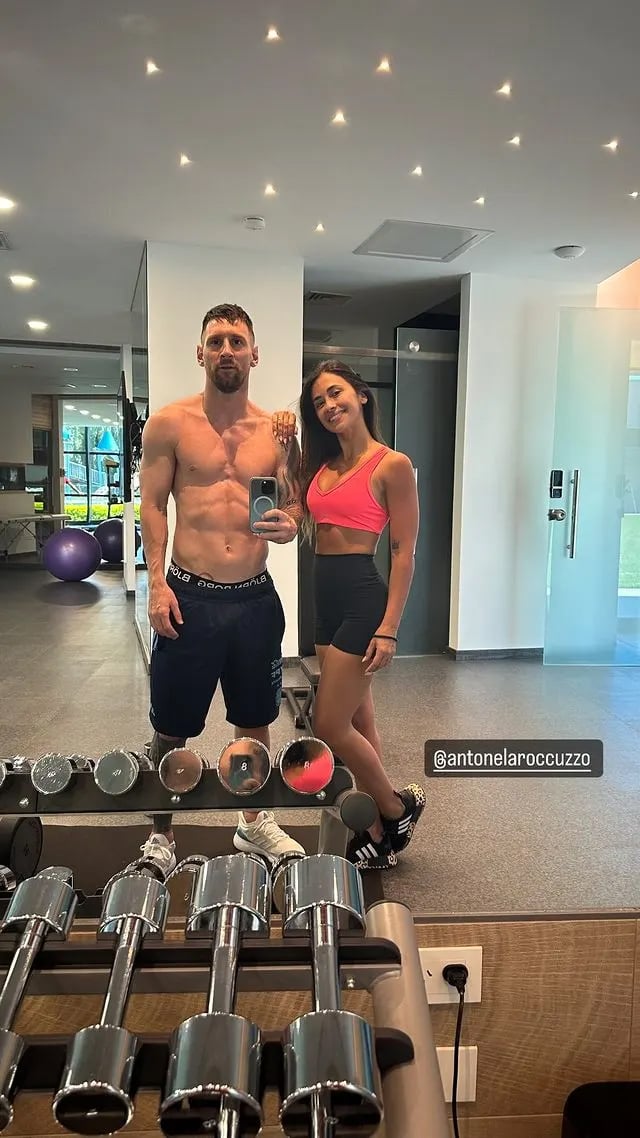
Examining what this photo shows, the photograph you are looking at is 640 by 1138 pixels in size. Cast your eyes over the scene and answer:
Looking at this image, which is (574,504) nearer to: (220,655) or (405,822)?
(405,822)

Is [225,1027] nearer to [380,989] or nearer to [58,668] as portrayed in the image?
[380,989]

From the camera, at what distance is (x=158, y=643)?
1.80m

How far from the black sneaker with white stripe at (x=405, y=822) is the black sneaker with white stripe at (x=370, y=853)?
0.02m

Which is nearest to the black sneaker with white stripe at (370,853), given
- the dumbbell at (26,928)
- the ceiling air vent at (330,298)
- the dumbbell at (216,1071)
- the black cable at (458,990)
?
the black cable at (458,990)

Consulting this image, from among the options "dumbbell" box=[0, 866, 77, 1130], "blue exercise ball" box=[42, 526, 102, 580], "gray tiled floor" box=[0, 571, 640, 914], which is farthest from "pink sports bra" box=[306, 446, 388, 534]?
"blue exercise ball" box=[42, 526, 102, 580]

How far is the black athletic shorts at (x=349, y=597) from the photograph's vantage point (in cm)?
177

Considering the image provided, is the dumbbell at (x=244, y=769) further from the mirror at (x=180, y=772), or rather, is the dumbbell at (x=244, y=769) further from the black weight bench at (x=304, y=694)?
the black weight bench at (x=304, y=694)

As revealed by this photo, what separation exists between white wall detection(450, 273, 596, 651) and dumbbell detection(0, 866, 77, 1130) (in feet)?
5.43

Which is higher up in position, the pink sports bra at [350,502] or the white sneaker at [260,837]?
the pink sports bra at [350,502]

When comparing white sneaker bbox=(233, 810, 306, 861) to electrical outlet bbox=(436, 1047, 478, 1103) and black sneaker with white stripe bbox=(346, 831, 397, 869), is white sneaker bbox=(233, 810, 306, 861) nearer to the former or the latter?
black sneaker with white stripe bbox=(346, 831, 397, 869)

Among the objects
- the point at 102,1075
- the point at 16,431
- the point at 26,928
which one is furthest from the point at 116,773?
the point at 16,431

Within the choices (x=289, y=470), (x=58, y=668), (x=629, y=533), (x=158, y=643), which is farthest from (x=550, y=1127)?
(x=58, y=668)

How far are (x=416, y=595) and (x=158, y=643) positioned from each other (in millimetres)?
773

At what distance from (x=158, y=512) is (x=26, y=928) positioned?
3.73 ft
